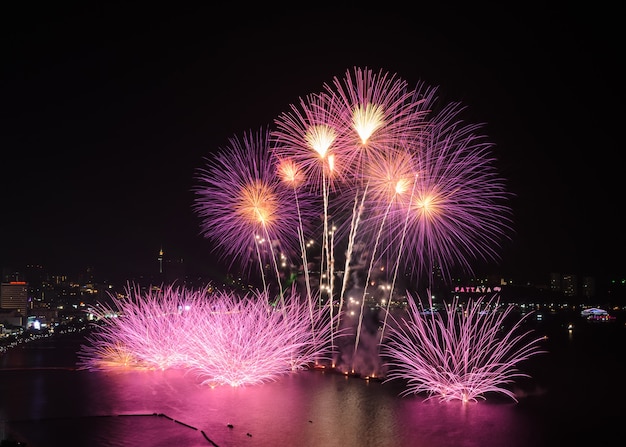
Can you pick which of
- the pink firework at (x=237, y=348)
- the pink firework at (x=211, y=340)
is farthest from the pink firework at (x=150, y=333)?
the pink firework at (x=237, y=348)

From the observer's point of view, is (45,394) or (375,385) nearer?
(45,394)

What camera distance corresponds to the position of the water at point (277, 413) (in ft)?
29.8

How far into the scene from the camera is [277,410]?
35.7ft

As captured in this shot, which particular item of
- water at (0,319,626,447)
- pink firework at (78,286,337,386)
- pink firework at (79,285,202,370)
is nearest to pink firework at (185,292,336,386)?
pink firework at (78,286,337,386)

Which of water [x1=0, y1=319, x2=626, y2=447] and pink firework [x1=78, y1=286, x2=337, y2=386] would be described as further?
pink firework [x1=78, y1=286, x2=337, y2=386]

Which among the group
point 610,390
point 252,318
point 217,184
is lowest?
point 610,390

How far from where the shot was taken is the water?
908 centimetres

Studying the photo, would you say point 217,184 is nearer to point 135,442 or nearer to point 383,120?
point 383,120

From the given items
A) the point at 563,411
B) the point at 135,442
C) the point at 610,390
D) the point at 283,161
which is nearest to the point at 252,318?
the point at 283,161

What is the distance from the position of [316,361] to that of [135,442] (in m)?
7.95

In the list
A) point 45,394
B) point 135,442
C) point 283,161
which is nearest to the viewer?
point 135,442

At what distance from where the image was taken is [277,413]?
10.6 metres

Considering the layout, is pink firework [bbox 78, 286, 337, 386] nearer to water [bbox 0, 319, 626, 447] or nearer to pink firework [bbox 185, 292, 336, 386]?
pink firework [bbox 185, 292, 336, 386]

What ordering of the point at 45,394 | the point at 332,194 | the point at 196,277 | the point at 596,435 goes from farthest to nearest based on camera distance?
the point at 196,277 < the point at 332,194 < the point at 45,394 < the point at 596,435
